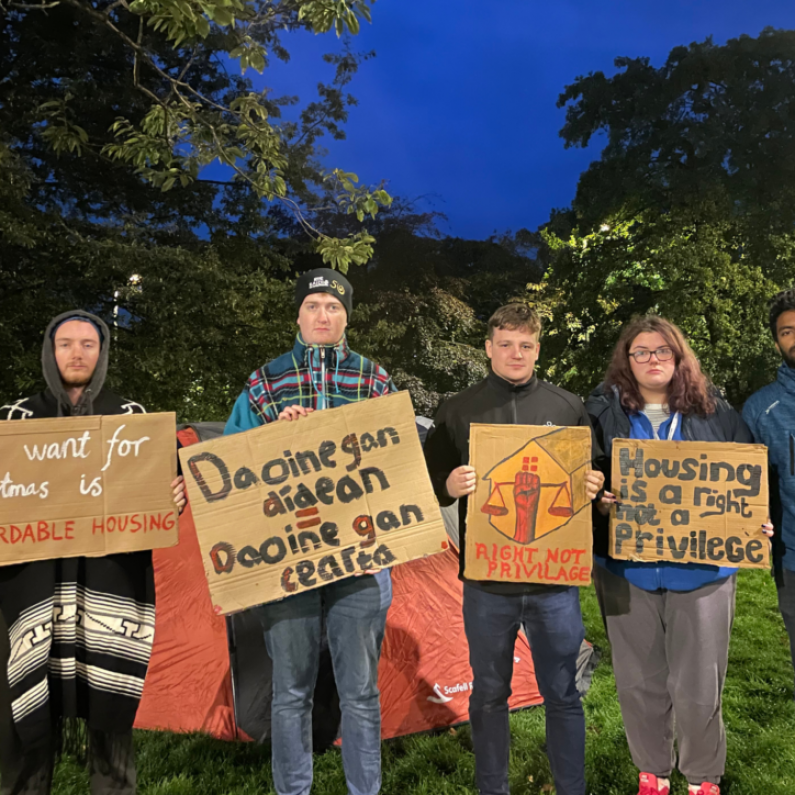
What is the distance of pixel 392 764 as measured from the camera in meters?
3.54

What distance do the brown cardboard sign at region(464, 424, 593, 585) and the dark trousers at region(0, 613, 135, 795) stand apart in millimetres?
1636

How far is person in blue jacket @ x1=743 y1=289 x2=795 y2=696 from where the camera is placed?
2.77 meters

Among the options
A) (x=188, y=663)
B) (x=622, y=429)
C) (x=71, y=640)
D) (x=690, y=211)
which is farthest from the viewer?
(x=690, y=211)

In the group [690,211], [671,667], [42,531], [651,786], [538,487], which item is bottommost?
[651,786]

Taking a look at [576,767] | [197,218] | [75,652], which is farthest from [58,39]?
[576,767]

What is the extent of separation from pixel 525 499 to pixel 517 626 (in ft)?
1.79

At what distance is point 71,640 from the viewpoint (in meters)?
2.64

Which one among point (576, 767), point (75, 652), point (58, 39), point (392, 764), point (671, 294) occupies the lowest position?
point (392, 764)

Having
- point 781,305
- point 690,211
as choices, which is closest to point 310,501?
point 781,305

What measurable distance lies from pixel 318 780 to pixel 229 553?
164 cm

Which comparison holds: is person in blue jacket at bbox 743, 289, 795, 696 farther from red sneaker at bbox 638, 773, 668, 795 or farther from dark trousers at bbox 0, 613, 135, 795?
dark trousers at bbox 0, 613, 135, 795

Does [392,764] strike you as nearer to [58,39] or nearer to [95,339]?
[95,339]

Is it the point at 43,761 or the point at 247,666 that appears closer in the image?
the point at 43,761

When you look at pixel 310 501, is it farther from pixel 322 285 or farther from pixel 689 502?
pixel 689 502
